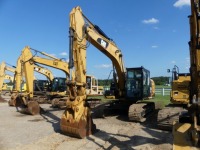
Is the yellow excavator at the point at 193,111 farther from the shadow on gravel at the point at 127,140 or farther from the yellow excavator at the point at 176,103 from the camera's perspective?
the yellow excavator at the point at 176,103

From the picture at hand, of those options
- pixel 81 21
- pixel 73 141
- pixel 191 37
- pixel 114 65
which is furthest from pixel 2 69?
pixel 191 37

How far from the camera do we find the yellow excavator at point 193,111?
4.86 m

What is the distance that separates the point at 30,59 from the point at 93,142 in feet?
34.6

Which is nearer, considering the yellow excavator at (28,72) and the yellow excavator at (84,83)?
the yellow excavator at (84,83)

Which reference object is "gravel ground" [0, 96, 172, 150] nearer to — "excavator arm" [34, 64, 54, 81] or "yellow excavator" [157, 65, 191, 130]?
"yellow excavator" [157, 65, 191, 130]

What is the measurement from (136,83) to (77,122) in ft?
18.2

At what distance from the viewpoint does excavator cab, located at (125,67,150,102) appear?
13508 millimetres

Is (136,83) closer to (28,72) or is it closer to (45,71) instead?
(28,72)

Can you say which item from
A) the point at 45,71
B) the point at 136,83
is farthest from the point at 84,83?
the point at 45,71

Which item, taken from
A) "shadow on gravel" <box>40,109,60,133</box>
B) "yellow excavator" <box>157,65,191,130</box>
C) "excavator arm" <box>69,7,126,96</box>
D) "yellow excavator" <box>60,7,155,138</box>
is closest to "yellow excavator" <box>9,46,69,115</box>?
"shadow on gravel" <box>40,109,60,133</box>

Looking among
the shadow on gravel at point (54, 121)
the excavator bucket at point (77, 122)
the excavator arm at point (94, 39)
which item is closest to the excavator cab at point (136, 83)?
the excavator arm at point (94, 39)

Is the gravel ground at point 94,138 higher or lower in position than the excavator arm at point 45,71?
lower

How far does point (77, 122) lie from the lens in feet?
28.6

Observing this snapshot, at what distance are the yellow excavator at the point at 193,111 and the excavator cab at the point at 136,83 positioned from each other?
7.98 m
